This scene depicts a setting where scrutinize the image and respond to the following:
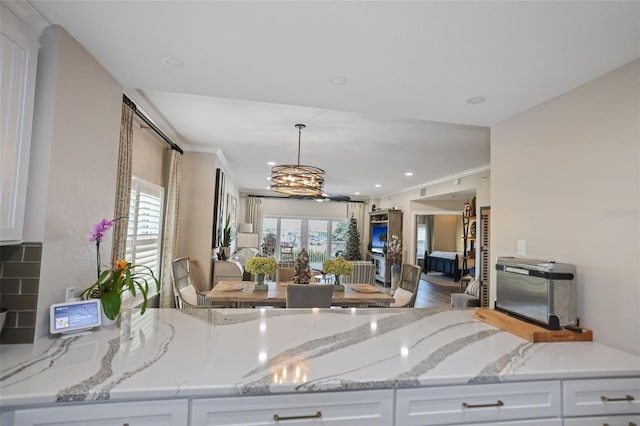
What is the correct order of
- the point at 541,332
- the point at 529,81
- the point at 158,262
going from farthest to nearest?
the point at 158,262
the point at 529,81
the point at 541,332

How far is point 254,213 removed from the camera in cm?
1017

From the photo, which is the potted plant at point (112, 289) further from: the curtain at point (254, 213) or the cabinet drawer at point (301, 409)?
the curtain at point (254, 213)

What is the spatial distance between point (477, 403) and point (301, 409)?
718mm

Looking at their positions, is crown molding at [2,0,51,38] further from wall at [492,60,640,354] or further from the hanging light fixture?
wall at [492,60,640,354]

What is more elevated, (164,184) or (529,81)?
(529,81)

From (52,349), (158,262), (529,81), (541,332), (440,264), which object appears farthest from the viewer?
(440,264)

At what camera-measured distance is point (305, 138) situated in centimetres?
421

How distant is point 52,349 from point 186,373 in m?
0.69

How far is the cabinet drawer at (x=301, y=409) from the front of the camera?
1.11 meters

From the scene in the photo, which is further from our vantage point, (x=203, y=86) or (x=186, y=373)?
(x=203, y=86)

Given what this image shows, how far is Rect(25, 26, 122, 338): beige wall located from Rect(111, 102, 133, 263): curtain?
0.78 meters

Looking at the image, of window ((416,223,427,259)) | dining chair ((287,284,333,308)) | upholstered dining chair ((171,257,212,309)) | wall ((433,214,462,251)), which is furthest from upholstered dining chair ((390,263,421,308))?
wall ((433,214,462,251))

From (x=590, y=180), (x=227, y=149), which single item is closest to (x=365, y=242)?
(x=227, y=149)

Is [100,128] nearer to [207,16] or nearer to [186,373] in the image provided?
[207,16]
